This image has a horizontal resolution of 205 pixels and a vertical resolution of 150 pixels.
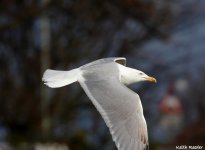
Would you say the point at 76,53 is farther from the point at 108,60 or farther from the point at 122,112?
the point at 122,112

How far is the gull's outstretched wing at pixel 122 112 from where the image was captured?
684 cm

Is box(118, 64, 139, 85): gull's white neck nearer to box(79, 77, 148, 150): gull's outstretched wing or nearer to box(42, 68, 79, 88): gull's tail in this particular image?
box(42, 68, 79, 88): gull's tail

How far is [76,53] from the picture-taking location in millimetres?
18375

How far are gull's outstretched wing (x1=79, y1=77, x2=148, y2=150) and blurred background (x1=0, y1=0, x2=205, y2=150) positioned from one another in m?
7.81

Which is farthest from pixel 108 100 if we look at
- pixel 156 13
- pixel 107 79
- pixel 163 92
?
pixel 163 92

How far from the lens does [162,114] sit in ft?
64.5

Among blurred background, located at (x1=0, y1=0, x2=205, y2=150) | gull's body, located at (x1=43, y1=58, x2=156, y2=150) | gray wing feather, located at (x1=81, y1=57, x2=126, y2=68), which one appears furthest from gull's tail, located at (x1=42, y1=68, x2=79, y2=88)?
blurred background, located at (x1=0, y1=0, x2=205, y2=150)

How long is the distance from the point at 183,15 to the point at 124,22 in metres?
2.58

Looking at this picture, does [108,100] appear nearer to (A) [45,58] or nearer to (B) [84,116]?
(A) [45,58]

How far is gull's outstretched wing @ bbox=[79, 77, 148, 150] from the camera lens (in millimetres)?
6835

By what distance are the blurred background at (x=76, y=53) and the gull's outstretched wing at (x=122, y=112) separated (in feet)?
25.6

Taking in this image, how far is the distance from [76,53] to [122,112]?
11466 mm

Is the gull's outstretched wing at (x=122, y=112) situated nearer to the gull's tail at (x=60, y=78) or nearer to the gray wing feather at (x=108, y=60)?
the gull's tail at (x=60, y=78)

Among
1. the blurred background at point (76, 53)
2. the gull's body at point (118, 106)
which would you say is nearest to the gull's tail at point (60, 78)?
the gull's body at point (118, 106)
